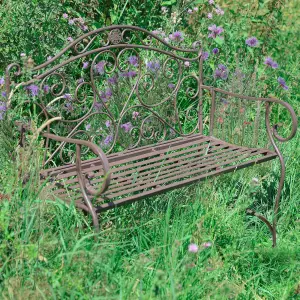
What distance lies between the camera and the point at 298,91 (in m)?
5.46

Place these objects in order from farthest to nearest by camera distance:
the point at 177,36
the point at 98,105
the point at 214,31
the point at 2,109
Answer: the point at 214,31, the point at 177,36, the point at 98,105, the point at 2,109

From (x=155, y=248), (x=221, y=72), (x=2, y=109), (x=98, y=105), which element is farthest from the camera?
(x=221, y=72)

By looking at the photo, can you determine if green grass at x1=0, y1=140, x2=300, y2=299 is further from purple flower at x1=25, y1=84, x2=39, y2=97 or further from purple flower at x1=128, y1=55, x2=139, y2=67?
purple flower at x1=128, y1=55, x2=139, y2=67

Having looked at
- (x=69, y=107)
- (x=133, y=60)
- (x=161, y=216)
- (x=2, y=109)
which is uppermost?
(x=133, y=60)

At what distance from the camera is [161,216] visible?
132 inches

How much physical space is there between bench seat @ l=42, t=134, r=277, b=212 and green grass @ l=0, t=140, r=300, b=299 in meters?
0.12

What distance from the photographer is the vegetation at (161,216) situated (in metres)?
2.55

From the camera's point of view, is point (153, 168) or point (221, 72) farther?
point (221, 72)

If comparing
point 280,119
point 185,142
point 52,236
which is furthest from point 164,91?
point 52,236

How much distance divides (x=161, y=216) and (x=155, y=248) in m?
0.56

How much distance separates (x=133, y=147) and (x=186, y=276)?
1.26m

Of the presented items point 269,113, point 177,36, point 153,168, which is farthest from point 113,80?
point 269,113

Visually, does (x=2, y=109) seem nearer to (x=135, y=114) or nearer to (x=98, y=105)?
(x=98, y=105)

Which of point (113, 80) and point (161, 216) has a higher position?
point (113, 80)
